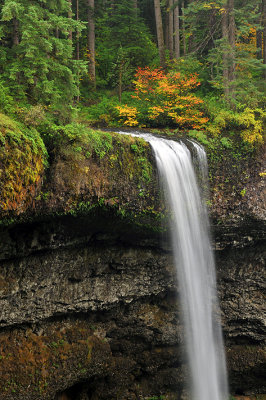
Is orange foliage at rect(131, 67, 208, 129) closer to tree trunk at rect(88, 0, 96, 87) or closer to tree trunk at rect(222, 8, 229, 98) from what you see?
tree trunk at rect(222, 8, 229, 98)

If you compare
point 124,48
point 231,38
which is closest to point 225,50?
point 231,38

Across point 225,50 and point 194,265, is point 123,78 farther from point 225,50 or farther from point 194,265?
point 194,265

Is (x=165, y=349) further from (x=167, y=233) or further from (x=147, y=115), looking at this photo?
(x=147, y=115)

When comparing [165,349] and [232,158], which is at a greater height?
[232,158]

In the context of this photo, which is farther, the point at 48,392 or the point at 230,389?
the point at 230,389

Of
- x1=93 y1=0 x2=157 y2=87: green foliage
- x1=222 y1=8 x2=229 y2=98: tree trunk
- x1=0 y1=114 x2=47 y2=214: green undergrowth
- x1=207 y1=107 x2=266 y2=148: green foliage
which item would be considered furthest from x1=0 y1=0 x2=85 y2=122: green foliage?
x1=93 y1=0 x2=157 y2=87: green foliage

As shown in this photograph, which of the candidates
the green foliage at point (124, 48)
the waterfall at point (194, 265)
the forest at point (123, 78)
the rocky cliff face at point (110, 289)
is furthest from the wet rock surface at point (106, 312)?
the green foliage at point (124, 48)

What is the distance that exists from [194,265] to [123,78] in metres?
12.0

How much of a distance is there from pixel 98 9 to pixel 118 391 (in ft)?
65.4

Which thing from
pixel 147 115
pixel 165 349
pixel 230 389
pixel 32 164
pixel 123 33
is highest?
pixel 123 33

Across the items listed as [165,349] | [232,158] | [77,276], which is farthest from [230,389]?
[232,158]

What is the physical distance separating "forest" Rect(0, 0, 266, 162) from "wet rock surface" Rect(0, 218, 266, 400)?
310 centimetres

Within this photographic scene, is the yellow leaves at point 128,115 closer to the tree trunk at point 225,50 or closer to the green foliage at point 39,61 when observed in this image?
the green foliage at point 39,61

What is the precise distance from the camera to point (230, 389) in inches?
411
